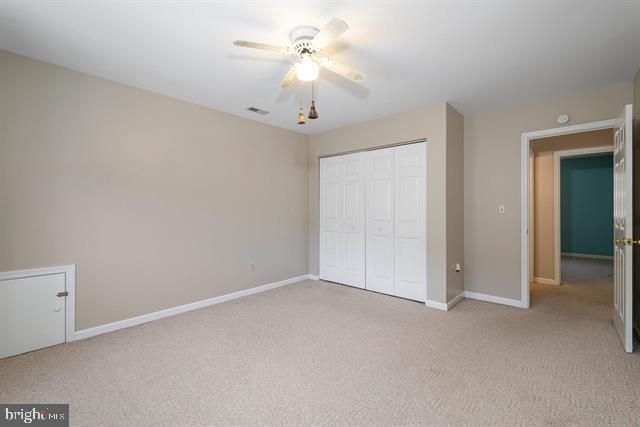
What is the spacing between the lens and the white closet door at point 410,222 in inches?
153

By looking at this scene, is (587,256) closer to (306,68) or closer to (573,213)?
(573,213)

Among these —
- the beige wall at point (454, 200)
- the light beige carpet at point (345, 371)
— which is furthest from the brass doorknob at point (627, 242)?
the beige wall at point (454, 200)

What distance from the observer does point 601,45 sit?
94.0 inches

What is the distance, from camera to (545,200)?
507 centimetres

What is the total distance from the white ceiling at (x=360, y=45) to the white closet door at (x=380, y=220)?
1002mm

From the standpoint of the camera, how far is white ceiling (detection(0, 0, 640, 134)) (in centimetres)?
198

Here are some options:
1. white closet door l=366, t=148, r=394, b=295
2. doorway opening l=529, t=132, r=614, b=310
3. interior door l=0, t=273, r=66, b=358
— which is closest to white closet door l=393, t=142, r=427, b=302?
white closet door l=366, t=148, r=394, b=295

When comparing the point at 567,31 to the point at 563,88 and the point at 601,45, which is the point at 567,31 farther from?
the point at 563,88

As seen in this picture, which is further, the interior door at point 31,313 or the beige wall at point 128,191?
the beige wall at point 128,191

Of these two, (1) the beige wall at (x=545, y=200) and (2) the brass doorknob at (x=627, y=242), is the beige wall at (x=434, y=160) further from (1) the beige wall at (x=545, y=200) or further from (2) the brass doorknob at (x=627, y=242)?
(1) the beige wall at (x=545, y=200)

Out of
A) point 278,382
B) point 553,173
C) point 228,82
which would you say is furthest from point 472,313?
point 228,82

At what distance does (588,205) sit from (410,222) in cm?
603

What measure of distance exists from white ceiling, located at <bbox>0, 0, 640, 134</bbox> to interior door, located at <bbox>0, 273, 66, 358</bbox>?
1944 mm

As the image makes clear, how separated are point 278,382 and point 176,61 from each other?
275 cm
